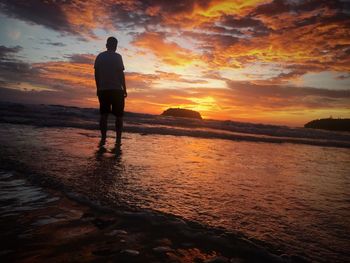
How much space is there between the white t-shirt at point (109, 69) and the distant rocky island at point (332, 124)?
43721mm

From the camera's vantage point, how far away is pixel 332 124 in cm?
4691

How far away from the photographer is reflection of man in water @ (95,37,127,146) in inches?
266

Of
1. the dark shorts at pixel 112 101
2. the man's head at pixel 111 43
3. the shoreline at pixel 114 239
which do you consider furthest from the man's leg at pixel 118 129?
the shoreline at pixel 114 239

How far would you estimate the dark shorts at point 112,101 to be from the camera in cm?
684

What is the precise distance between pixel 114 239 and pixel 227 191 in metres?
1.46

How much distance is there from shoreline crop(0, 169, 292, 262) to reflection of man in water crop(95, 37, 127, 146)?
4727 millimetres

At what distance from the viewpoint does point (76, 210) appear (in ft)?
7.03

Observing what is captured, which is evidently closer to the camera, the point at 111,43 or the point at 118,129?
the point at 118,129

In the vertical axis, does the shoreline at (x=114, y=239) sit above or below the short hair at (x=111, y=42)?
below

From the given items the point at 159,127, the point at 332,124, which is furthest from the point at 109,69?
the point at 332,124

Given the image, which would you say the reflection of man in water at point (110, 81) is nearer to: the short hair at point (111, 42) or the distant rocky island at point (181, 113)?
the short hair at point (111, 42)

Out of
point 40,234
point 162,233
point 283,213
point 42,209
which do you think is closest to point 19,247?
point 40,234

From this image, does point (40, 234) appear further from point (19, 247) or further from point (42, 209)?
point (42, 209)

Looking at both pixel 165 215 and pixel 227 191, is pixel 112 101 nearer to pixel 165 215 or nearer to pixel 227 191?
pixel 227 191
